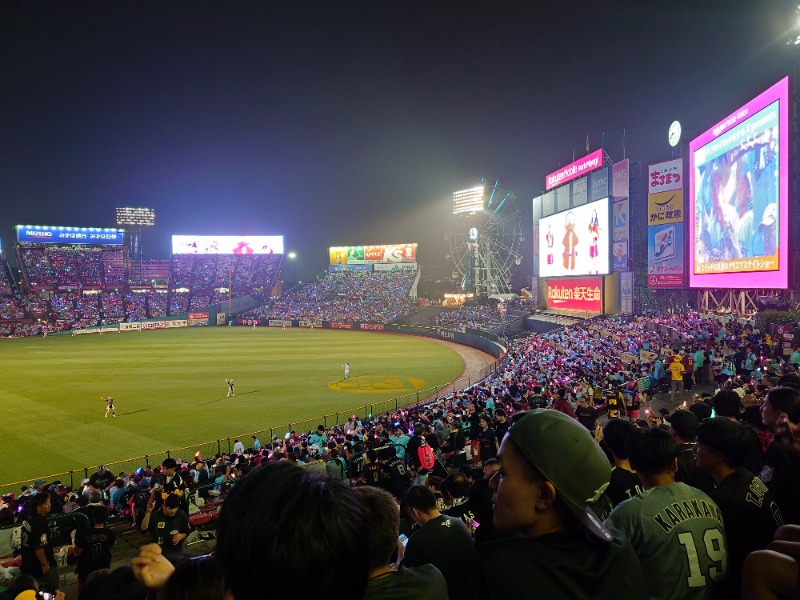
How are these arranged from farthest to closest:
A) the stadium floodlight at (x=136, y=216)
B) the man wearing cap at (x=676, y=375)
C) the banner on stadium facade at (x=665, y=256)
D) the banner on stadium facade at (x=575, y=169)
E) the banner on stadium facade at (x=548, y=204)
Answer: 1. the stadium floodlight at (x=136, y=216)
2. the banner on stadium facade at (x=548, y=204)
3. the banner on stadium facade at (x=575, y=169)
4. the banner on stadium facade at (x=665, y=256)
5. the man wearing cap at (x=676, y=375)

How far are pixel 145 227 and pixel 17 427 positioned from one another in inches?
3759

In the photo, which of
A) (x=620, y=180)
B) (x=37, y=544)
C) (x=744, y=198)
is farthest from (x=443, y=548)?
(x=620, y=180)

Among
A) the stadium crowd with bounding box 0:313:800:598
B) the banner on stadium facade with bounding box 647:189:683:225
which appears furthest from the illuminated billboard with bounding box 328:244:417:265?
the stadium crowd with bounding box 0:313:800:598

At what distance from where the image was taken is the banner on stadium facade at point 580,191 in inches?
1809

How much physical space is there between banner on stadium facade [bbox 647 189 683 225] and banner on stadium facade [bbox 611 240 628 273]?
302cm

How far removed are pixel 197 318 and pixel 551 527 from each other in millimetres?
79397

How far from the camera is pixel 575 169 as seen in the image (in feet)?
155

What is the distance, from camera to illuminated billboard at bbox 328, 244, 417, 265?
9794cm

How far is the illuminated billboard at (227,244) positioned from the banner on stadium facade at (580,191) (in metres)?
69.6

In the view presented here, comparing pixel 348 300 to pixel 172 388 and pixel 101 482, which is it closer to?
pixel 172 388

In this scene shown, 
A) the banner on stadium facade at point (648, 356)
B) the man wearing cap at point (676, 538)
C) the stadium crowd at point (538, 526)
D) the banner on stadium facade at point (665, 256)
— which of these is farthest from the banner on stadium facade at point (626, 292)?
the man wearing cap at point (676, 538)

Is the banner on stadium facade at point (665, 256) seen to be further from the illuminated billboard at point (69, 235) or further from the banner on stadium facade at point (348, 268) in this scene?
the illuminated billboard at point (69, 235)

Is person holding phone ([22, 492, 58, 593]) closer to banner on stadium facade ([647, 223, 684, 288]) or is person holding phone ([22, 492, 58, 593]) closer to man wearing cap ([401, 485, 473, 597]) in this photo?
man wearing cap ([401, 485, 473, 597])

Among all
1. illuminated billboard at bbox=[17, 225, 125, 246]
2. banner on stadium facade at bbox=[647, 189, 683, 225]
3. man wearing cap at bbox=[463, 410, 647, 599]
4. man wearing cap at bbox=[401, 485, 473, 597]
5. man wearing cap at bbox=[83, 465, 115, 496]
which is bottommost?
man wearing cap at bbox=[83, 465, 115, 496]
